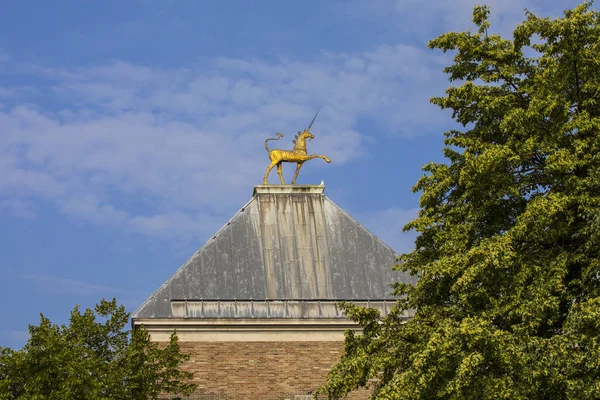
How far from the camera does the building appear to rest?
2916cm

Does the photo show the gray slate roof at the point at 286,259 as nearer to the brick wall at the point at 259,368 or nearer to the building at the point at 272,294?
the building at the point at 272,294

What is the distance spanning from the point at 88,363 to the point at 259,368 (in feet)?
23.3

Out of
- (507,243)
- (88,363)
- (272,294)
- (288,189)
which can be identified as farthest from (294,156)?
(507,243)

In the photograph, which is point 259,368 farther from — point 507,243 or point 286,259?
point 507,243

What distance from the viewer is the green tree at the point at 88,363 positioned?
73.8 feet

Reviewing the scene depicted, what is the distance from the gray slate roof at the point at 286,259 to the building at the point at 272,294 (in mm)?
32

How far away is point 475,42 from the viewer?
842 inches

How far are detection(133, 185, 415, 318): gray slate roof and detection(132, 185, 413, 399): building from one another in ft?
0.11

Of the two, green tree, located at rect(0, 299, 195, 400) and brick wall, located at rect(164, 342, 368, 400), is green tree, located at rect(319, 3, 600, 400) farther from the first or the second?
brick wall, located at rect(164, 342, 368, 400)

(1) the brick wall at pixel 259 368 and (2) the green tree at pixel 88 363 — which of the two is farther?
(1) the brick wall at pixel 259 368

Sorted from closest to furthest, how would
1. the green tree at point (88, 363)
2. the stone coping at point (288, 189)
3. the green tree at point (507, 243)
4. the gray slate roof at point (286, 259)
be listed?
1. the green tree at point (507, 243)
2. the green tree at point (88, 363)
3. the gray slate roof at point (286, 259)
4. the stone coping at point (288, 189)

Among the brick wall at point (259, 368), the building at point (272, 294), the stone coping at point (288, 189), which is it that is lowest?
the brick wall at point (259, 368)

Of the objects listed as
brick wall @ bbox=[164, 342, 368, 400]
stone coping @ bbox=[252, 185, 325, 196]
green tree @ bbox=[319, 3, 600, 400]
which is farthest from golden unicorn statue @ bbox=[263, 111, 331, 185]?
green tree @ bbox=[319, 3, 600, 400]

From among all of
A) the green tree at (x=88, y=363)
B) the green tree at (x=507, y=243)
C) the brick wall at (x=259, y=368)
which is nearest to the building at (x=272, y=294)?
the brick wall at (x=259, y=368)
